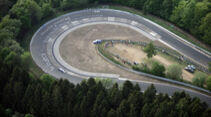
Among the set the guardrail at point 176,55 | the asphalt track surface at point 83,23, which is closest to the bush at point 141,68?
the asphalt track surface at point 83,23

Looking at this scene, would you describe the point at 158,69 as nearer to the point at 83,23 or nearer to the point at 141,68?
the point at 141,68

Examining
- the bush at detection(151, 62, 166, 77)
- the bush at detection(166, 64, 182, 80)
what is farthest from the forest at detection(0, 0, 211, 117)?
the bush at detection(151, 62, 166, 77)

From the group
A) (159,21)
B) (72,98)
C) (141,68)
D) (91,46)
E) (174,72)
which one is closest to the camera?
(72,98)

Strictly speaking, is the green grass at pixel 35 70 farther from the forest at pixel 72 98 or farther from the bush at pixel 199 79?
the bush at pixel 199 79

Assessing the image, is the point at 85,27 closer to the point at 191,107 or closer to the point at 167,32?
the point at 167,32

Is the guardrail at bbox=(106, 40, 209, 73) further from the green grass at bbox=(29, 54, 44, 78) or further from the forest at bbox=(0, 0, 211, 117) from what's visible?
the green grass at bbox=(29, 54, 44, 78)

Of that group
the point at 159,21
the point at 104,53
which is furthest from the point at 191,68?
the point at 104,53

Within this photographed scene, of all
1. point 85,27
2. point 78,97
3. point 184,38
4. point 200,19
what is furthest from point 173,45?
point 78,97
